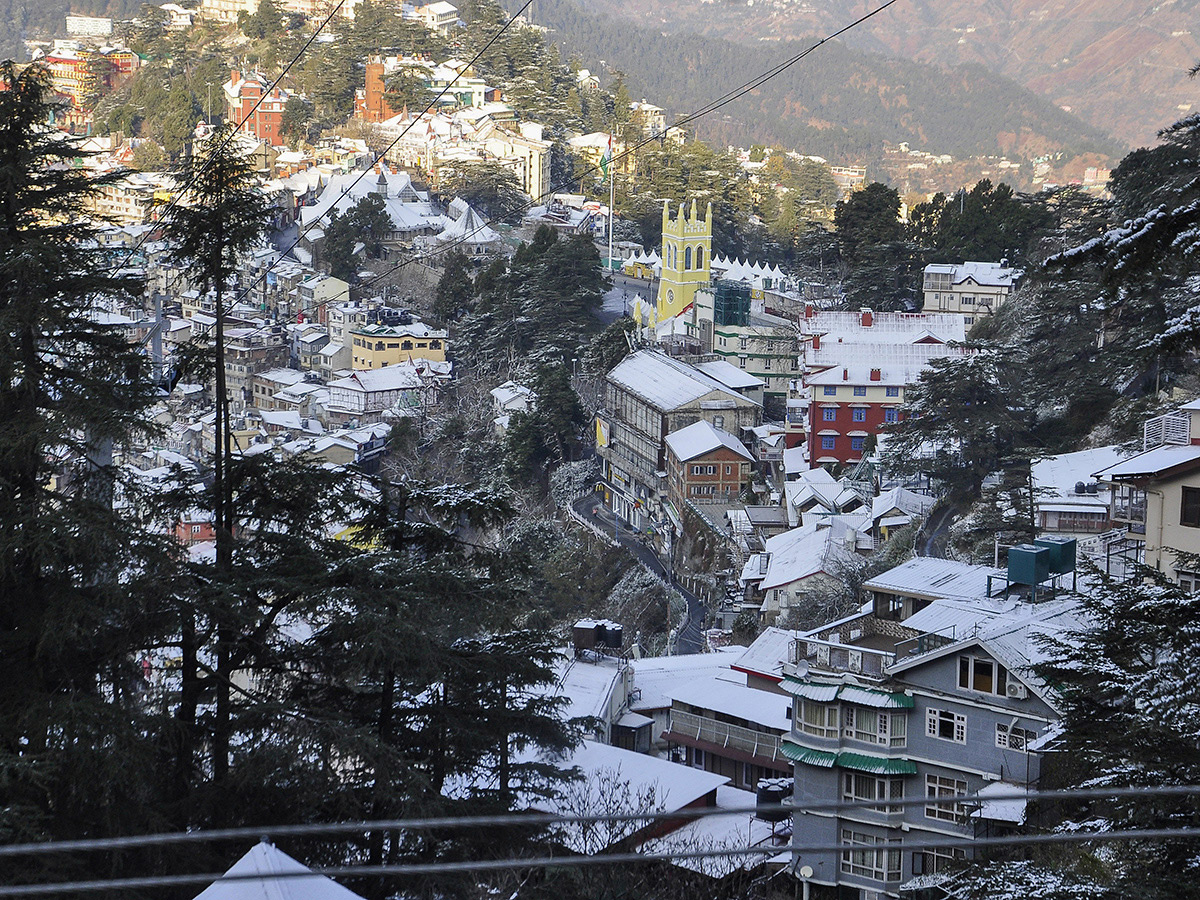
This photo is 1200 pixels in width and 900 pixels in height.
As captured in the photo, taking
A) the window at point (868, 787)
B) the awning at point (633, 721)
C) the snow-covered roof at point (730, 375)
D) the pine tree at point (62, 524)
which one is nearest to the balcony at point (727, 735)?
the awning at point (633, 721)

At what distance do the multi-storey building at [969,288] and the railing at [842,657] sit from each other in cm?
1606

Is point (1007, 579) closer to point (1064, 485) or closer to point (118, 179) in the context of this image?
point (1064, 485)

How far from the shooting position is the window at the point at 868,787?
9273mm

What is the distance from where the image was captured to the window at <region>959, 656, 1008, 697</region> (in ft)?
28.8

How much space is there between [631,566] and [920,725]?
12.3 meters

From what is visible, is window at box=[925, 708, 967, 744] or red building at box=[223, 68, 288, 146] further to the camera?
red building at box=[223, 68, 288, 146]

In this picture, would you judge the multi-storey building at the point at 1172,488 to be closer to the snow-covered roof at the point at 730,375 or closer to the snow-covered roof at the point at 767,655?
the snow-covered roof at the point at 767,655

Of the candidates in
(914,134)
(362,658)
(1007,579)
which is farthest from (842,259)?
(914,134)

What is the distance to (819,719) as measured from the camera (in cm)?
947

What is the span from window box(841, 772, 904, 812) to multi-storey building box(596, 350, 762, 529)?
1336 cm

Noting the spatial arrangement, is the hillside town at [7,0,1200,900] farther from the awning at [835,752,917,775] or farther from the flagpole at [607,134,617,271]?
the flagpole at [607,134,617,271]

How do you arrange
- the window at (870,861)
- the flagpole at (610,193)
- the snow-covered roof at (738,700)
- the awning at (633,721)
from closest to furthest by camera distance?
1. the window at (870,861)
2. the snow-covered roof at (738,700)
3. the awning at (633,721)
4. the flagpole at (610,193)

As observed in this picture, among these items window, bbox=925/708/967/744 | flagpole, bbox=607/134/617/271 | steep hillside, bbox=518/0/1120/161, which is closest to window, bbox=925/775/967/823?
window, bbox=925/708/967/744

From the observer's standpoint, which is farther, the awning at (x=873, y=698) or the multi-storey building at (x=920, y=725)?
the awning at (x=873, y=698)
